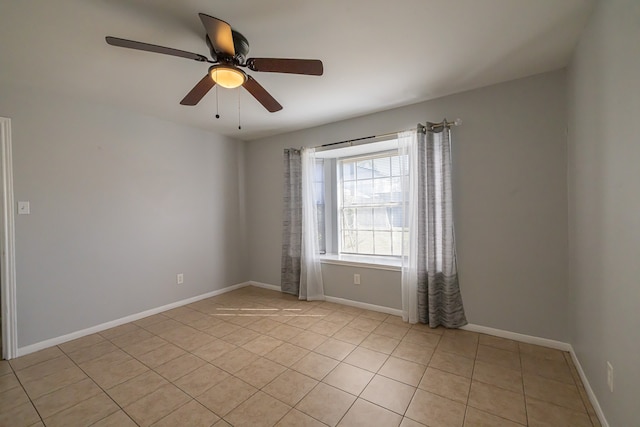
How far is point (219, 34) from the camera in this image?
1391mm

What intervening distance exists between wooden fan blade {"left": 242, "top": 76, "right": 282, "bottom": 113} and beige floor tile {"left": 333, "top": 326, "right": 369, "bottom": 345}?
2255 mm

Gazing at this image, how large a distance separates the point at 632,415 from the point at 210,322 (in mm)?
3289

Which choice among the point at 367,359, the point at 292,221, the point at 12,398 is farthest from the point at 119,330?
the point at 367,359

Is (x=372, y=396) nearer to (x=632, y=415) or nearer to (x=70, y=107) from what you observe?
(x=632, y=415)

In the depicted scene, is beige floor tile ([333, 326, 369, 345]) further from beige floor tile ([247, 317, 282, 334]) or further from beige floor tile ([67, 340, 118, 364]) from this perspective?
beige floor tile ([67, 340, 118, 364])

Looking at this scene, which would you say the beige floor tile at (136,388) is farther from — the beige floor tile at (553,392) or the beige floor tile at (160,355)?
the beige floor tile at (553,392)

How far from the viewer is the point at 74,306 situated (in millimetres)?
2678

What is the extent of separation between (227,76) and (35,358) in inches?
117

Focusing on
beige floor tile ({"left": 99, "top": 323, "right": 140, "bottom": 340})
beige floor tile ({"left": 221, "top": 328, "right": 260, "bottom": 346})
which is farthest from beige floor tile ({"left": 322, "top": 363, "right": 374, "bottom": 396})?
beige floor tile ({"left": 99, "top": 323, "right": 140, "bottom": 340})

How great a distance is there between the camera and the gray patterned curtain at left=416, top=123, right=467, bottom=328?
106 inches

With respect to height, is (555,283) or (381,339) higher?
(555,283)

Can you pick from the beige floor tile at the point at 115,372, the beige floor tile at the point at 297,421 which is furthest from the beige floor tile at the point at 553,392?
the beige floor tile at the point at 115,372

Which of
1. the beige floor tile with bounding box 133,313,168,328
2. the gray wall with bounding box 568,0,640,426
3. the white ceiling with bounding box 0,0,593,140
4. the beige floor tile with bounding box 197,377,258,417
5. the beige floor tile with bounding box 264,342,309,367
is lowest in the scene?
the beige floor tile with bounding box 197,377,258,417

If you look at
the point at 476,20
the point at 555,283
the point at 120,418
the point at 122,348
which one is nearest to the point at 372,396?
the point at 120,418
